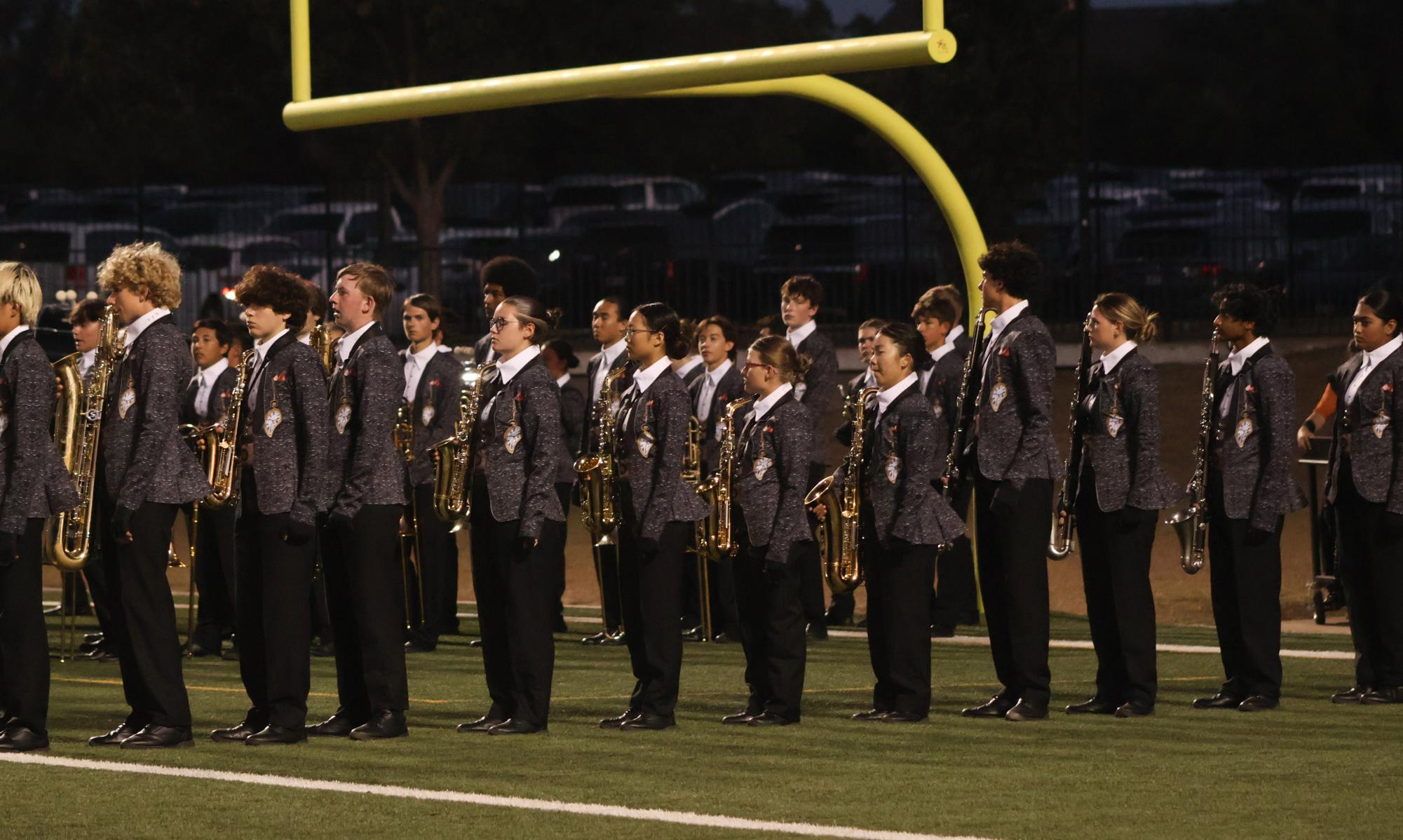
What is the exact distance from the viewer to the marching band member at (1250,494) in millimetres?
10312

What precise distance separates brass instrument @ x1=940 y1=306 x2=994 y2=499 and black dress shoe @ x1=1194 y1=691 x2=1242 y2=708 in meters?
1.47

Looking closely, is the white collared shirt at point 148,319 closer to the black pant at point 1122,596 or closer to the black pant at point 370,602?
the black pant at point 370,602

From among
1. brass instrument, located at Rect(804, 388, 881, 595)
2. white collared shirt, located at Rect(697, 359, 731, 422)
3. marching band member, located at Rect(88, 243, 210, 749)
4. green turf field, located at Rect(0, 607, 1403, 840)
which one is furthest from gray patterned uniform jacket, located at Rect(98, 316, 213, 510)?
white collared shirt, located at Rect(697, 359, 731, 422)

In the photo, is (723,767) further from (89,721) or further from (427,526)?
(427,526)

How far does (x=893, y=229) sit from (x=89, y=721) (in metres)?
21.1

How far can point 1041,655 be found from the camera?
1016 centimetres

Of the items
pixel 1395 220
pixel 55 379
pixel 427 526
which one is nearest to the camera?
pixel 55 379

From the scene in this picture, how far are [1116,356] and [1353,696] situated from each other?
1.98 m

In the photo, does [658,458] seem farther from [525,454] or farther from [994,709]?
[994,709]

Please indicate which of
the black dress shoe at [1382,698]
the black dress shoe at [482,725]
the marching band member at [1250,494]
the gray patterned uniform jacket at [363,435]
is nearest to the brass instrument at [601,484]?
the black dress shoe at [482,725]

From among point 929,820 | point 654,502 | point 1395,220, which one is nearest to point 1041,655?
point 654,502

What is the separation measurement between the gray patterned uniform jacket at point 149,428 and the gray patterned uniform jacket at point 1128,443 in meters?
3.88

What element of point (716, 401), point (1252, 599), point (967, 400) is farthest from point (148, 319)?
point (1252, 599)

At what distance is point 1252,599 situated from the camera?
10391 millimetres
